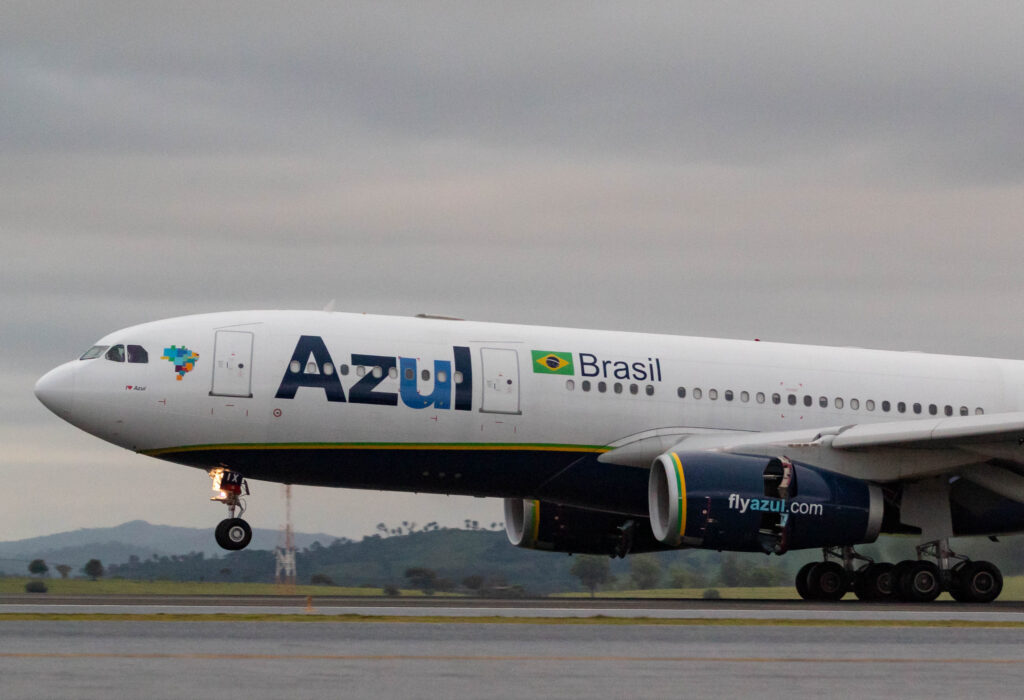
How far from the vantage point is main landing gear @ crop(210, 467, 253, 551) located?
1012 inches

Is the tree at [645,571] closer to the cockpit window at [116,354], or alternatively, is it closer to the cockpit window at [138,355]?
the cockpit window at [138,355]

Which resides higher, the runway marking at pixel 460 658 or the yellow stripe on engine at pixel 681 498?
the yellow stripe on engine at pixel 681 498

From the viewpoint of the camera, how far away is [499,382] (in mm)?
27047

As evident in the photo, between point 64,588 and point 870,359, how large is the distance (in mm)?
16840

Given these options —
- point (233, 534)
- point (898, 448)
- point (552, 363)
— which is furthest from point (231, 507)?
point (898, 448)

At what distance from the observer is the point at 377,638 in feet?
51.3

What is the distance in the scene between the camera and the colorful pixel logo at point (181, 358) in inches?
1013

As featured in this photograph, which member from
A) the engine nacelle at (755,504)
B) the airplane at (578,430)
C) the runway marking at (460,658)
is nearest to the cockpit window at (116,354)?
the airplane at (578,430)

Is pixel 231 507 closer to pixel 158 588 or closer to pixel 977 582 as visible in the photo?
pixel 158 588

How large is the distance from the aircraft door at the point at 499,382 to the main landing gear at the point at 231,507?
4.68 m

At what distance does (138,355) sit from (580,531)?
1028 cm

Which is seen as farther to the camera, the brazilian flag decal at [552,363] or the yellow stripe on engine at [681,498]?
the brazilian flag decal at [552,363]

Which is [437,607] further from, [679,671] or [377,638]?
[679,671]

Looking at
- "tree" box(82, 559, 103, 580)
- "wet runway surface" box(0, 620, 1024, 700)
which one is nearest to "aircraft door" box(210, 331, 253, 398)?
"tree" box(82, 559, 103, 580)
